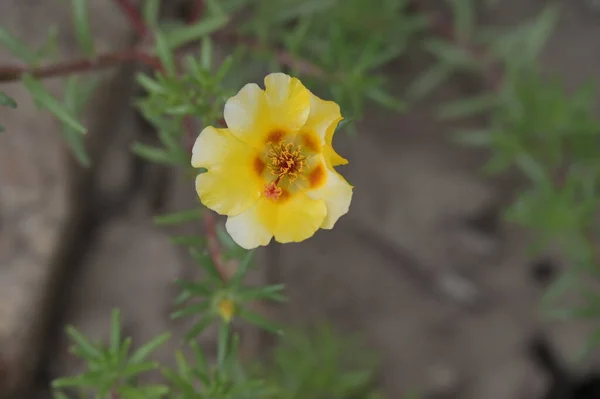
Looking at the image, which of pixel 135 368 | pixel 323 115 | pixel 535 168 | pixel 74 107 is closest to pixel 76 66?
pixel 74 107

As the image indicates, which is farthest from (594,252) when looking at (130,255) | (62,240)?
(62,240)

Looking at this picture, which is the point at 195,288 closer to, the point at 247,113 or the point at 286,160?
the point at 286,160

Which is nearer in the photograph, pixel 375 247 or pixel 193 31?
pixel 193 31

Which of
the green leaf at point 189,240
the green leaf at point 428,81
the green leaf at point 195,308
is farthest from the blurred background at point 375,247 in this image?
the green leaf at point 195,308

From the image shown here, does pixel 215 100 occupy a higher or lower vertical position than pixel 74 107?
lower

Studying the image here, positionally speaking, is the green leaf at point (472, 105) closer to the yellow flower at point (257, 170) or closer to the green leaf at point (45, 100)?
the yellow flower at point (257, 170)

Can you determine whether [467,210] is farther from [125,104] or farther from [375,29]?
[125,104]

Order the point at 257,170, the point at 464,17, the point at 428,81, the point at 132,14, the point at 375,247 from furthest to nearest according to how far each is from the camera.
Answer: the point at 375,247
the point at 428,81
the point at 464,17
the point at 132,14
the point at 257,170
